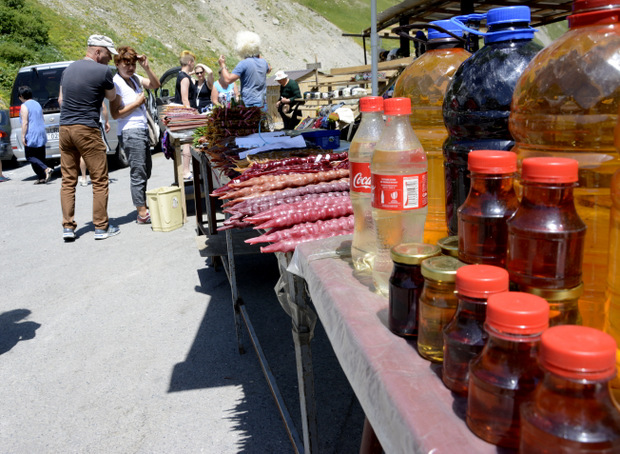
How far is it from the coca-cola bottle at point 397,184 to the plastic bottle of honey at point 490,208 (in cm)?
34

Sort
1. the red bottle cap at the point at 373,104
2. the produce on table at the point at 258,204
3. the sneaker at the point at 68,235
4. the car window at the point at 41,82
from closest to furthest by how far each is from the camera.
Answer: the red bottle cap at the point at 373,104
the produce on table at the point at 258,204
the sneaker at the point at 68,235
the car window at the point at 41,82

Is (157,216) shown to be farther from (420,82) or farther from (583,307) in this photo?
(583,307)

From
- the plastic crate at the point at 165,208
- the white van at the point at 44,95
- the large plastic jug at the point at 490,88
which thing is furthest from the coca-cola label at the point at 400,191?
the white van at the point at 44,95

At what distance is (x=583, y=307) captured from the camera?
1035mm

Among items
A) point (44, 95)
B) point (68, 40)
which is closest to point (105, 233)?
point (44, 95)

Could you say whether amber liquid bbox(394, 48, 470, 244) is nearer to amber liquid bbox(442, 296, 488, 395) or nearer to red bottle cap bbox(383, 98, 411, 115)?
red bottle cap bbox(383, 98, 411, 115)

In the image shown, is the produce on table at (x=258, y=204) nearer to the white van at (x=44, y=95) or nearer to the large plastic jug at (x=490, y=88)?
the large plastic jug at (x=490, y=88)

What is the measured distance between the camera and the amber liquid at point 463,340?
905mm

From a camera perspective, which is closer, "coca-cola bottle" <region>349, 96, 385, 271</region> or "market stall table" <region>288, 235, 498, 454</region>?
"market stall table" <region>288, 235, 498, 454</region>

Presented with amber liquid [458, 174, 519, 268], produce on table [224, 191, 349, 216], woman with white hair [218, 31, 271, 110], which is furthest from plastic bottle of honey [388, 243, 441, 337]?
woman with white hair [218, 31, 271, 110]

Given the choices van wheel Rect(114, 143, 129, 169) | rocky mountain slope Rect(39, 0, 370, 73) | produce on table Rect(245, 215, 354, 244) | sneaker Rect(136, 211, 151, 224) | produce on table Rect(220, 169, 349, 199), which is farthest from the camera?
rocky mountain slope Rect(39, 0, 370, 73)

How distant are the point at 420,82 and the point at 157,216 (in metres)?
5.66

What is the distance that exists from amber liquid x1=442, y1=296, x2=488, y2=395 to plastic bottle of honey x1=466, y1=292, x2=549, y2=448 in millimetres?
75

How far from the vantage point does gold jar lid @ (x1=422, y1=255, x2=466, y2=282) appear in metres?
0.99
